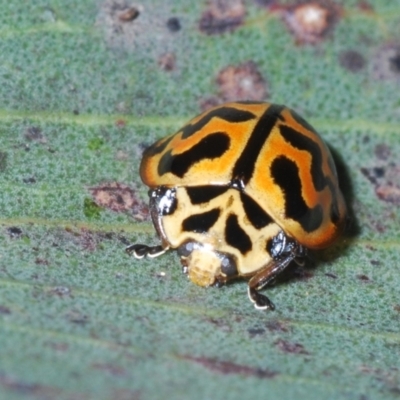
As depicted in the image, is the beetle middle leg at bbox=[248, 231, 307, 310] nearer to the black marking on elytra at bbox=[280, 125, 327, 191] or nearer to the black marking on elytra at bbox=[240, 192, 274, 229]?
the black marking on elytra at bbox=[240, 192, 274, 229]

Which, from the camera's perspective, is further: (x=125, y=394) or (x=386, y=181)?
(x=125, y=394)

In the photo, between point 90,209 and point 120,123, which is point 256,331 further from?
point 120,123

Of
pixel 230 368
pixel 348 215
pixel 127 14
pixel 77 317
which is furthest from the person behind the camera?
pixel 230 368


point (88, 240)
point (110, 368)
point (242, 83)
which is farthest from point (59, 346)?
point (242, 83)

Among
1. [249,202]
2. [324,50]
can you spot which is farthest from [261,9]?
[249,202]

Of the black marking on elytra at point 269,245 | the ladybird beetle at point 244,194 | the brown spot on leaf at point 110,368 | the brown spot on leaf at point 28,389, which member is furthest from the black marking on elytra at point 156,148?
the brown spot on leaf at point 28,389

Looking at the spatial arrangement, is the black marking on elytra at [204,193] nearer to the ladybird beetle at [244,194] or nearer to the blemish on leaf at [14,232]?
the ladybird beetle at [244,194]

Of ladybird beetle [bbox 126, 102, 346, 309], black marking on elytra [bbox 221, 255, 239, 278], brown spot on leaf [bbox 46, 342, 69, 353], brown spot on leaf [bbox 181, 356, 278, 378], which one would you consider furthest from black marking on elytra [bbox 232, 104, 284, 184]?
brown spot on leaf [bbox 46, 342, 69, 353]
